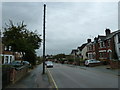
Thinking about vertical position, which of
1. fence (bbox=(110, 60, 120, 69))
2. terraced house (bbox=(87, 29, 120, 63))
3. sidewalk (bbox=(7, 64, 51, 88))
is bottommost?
sidewalk (bbox=(7, 64, 51, 88))

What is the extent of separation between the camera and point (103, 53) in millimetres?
47625

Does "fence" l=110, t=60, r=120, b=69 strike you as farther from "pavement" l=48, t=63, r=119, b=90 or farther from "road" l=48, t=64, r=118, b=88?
"road" l=48, t=64, r=118, b=88

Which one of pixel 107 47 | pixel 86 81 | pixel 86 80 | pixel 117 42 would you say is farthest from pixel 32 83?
pixel 107 47

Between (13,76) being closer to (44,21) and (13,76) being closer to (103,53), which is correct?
(44,21)

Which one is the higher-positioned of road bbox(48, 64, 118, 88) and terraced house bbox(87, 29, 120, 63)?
terraced house bbox(87, 29, 120, 63)

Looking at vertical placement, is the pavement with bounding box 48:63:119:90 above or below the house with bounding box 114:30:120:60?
below

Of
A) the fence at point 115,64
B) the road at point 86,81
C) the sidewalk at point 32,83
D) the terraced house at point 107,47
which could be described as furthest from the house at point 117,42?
the sidewalk at point 32,83

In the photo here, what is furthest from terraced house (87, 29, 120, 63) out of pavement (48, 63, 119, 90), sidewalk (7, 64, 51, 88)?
sidewalk (7, 64, 51, 88)

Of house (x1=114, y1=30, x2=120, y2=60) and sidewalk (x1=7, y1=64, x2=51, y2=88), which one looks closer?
sidewalk (x1=7, y1=64, x2=51, y2=88)

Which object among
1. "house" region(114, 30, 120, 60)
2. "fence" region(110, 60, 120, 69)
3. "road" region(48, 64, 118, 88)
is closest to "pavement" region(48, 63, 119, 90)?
"road" region(48, 64, 118, 88)

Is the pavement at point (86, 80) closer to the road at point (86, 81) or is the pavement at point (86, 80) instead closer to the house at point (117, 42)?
the road at point (86, 81)

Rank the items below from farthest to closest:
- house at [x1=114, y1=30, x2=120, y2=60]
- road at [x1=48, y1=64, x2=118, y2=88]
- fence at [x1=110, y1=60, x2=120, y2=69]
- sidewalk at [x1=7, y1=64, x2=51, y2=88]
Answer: house at [x1=114, y1=30, x2=120, y2=60]
fence at [x1=110, y1=60, x2=120, y2=69]
sidewalk at [x1=7, y1=64, x2=51, y2=88]
road at [x1=48, y1=64, x2=118, y2=88]

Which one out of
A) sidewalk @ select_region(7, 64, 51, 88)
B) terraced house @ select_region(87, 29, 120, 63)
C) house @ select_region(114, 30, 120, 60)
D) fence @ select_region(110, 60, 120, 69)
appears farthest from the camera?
terraced house @ select_region(87, 29, 120, 63)

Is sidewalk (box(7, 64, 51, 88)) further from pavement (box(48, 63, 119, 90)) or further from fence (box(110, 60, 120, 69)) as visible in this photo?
fence (box(110, 60, 120, 69))
